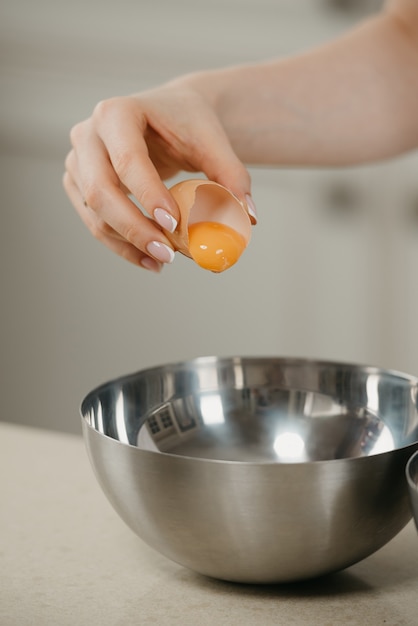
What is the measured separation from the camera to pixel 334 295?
2047mm

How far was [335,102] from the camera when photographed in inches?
44.9

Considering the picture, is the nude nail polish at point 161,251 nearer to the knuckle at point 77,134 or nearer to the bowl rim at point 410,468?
the knuckle at point 77,134

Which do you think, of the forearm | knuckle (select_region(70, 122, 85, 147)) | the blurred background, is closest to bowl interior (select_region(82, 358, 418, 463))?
knuckle (select_region(70, 122, 85, 147))

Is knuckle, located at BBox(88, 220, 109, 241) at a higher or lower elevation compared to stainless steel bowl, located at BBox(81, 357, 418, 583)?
higher

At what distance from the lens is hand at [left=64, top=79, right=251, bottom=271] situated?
77 cm

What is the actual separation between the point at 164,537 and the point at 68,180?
18.0 inches

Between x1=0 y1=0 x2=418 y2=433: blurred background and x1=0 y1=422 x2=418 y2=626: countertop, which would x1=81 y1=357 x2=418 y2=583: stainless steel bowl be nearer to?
x1=0 y1=422 x2=418 y2=626: countertop

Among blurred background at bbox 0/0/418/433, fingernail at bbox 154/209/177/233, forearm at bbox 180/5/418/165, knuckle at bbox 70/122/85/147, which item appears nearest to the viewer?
fingernail at bbox 154/209/177/233

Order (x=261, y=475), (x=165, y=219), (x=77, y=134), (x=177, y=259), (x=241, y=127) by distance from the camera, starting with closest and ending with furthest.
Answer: (x=261, y=475)
(x=165, y=219)
(x=77, y=134)
(x=241, y=127)
(x=177, y=259)

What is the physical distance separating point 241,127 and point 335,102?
0.16m

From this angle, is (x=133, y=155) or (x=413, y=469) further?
(x=133, y=155)

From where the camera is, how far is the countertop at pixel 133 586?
62 cm

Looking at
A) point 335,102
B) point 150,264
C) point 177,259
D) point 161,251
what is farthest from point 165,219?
point 177,259

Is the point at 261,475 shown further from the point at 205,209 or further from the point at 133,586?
the point at 205,209
